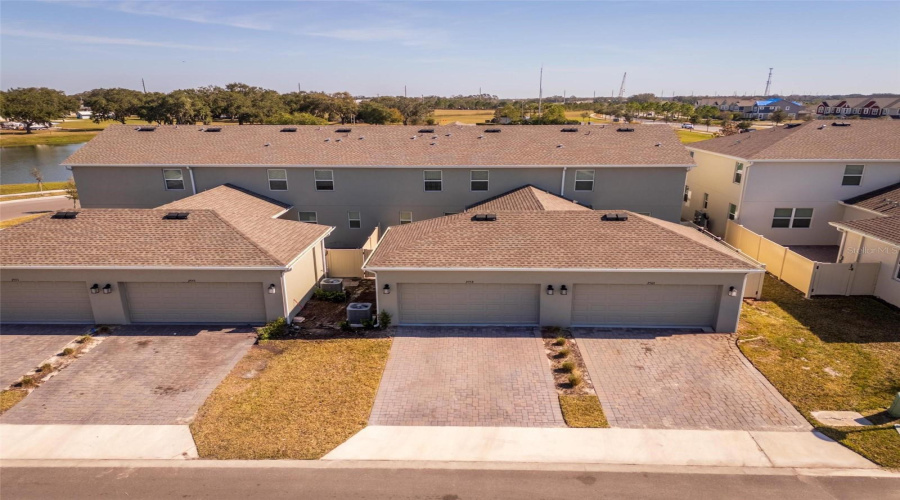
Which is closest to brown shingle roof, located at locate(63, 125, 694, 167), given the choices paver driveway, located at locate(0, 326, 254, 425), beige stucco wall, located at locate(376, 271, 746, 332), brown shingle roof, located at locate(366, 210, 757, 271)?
brown shingle roof, located at locate(366, 210, 757, 271)

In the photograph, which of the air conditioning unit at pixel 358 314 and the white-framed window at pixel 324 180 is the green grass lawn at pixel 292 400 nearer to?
the air conditioning unit at pixel 358 314

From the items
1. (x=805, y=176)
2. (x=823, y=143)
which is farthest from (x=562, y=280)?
(x=823, y=143)

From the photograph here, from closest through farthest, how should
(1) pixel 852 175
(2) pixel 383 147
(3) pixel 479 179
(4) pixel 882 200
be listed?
(4) pixel 882 200, (3) pixel 479 179, (1) pixel 852 175, (2) pixel 383 147

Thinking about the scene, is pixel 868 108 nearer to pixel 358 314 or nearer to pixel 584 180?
pixel 584 180

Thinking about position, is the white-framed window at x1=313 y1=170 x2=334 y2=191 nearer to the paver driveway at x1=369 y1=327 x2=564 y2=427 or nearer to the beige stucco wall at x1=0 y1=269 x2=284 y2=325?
Result: the beige stucco wall at x1=0 y1=269 x2=284 y2=325

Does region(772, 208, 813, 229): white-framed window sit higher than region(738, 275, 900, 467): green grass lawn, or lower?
higher
